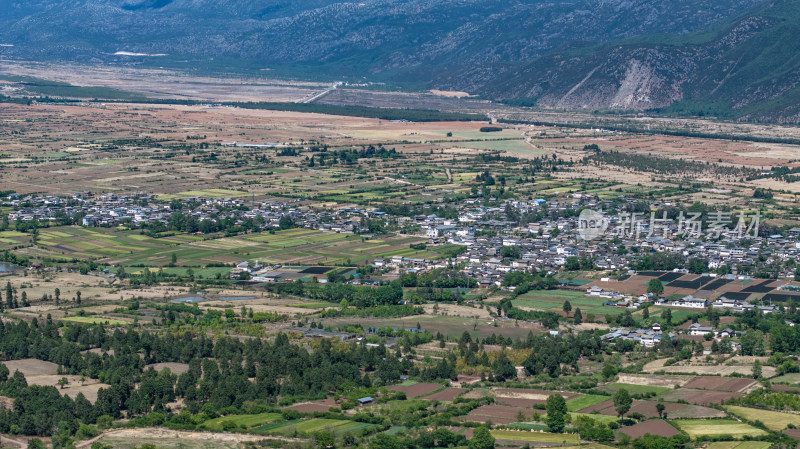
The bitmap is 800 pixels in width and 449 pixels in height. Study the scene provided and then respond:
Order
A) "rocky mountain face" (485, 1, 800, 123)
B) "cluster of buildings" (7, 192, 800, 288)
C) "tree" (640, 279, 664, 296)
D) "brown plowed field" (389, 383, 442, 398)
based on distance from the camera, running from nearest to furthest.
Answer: "brown plowed field" (389, 383, 442, 398)
"tree" (640, 279, 664, 296)
"cluster of buildings" (7, 192, 800, 288)
"rocky mountain face" (485, 1, 800, 123)

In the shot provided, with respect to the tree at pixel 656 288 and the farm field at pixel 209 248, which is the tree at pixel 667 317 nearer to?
the tree at pixel 656 288

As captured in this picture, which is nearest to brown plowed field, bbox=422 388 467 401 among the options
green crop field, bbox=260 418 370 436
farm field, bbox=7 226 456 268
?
green crop field, bbox=260 418 370 436

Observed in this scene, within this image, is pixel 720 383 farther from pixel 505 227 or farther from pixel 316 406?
Answer: pixel 505 227

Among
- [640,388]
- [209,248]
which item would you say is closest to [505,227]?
[209,248]

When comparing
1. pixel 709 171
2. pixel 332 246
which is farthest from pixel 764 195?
pixel 332 246

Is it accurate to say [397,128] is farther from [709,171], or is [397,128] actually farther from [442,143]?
[709,171]

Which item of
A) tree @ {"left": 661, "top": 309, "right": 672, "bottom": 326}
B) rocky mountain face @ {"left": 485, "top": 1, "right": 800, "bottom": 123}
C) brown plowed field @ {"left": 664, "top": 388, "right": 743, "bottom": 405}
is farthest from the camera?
rocky mountain face @ {"left": 485, "top": 1, "right": 800, "bottom": 123}

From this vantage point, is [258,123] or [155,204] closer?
[155,204]

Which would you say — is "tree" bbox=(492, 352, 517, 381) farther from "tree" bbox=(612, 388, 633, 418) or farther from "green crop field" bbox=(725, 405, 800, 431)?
"green crop field" bbox=(725, 405, 800, 431)
